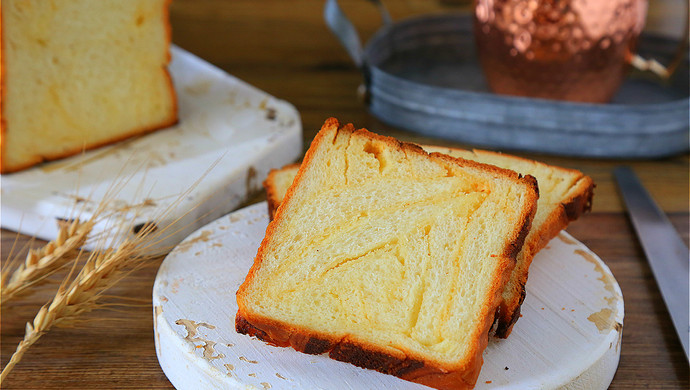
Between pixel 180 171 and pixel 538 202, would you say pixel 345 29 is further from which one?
pixel 538 202

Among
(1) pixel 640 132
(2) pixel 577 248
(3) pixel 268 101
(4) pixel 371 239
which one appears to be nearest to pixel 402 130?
(3) pixel 268 101

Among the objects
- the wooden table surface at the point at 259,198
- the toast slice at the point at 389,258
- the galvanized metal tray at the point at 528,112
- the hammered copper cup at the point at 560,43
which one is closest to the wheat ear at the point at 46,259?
the wooden table surface at the point at 259,198

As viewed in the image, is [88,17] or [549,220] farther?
[88,17]

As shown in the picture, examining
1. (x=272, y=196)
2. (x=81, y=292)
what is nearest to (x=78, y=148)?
(x=272, y=196)

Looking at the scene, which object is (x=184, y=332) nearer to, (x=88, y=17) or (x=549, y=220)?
(x=549, y=220)

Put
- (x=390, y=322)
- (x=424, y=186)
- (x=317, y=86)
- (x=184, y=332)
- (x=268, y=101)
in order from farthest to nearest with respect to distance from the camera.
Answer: (x=317, y=86) → (x=268, y=101) → (x=424, y=186) → (x=184, y=332) → (x=390, y=322)

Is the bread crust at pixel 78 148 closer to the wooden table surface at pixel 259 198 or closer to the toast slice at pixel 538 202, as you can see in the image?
the wooden table surface at pixel 259 198
